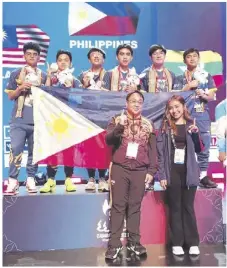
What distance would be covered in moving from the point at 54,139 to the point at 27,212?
71 cm

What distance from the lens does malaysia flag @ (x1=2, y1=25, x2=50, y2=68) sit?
3.83m

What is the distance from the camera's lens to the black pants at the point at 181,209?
11.1 ft

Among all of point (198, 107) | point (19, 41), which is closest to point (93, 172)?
point (198, 107)

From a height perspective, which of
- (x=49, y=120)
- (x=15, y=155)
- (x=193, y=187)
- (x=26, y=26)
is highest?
(x=26, y=26)

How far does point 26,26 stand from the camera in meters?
3.87

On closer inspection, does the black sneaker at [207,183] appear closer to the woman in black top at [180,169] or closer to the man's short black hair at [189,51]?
the woman in black top at [180,169]

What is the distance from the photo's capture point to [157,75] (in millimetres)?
3881

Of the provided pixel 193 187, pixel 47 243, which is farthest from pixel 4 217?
pixel 193 187

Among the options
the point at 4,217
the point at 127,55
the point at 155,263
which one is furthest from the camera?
the point at 127,55

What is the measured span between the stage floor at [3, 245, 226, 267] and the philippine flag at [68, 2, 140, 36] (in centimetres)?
212

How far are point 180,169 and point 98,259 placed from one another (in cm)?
103

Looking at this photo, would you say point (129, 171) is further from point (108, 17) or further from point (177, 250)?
point (108, 17)

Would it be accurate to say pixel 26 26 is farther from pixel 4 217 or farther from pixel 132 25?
pixel 4 217

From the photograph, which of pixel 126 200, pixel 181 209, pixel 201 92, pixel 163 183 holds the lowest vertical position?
pixel 181 209
